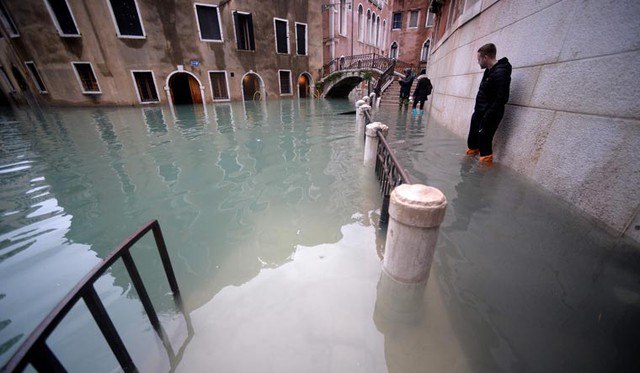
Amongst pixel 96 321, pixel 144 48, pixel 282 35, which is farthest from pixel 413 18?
pixel 96 321

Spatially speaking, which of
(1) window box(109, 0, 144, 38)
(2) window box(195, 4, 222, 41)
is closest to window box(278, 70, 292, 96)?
(2) window box(195, 4, 222, 41)

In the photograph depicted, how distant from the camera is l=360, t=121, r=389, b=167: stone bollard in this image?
452 centimetres

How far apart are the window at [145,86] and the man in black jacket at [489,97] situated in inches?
834

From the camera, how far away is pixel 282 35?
76.1 feet

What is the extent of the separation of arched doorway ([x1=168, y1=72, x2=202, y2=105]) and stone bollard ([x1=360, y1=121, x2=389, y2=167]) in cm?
1986

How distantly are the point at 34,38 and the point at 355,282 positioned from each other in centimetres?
2420

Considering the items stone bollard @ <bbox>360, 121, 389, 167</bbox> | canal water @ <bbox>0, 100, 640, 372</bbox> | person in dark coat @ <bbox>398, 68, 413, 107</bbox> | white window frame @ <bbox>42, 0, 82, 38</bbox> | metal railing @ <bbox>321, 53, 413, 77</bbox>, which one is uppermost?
white window frame @ <bbox>42, 0, 82, 38</bbox>

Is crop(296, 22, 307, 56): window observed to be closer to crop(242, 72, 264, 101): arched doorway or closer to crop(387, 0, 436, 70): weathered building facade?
crop(242, 72, 264, 101): arched doorway

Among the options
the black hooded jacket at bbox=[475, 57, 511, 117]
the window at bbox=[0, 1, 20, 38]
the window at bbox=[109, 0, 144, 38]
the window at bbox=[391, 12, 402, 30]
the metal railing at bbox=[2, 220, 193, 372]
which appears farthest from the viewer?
the window at bbox=[391, 12, 402, 30]

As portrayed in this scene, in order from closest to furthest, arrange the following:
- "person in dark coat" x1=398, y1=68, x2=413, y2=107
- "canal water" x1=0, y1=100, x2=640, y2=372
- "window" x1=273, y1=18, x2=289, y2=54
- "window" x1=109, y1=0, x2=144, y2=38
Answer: "canal water" x1=0, y1=100, x2=640, y2=372
"person in dark coat" x1=398, y1=68, x2=413, y2=107
"window" x1=109, y1=0, x2=144, y2=38
"window" x1=273, y1=18, x2=289, y2=54

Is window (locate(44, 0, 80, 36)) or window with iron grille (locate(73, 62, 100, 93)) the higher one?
window (locate(44, 0, 80, 36))

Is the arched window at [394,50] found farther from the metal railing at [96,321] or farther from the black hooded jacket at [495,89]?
the metal railing at [96,321]

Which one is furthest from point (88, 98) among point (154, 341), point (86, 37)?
point (154, 341)

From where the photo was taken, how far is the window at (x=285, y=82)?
24.4 m
